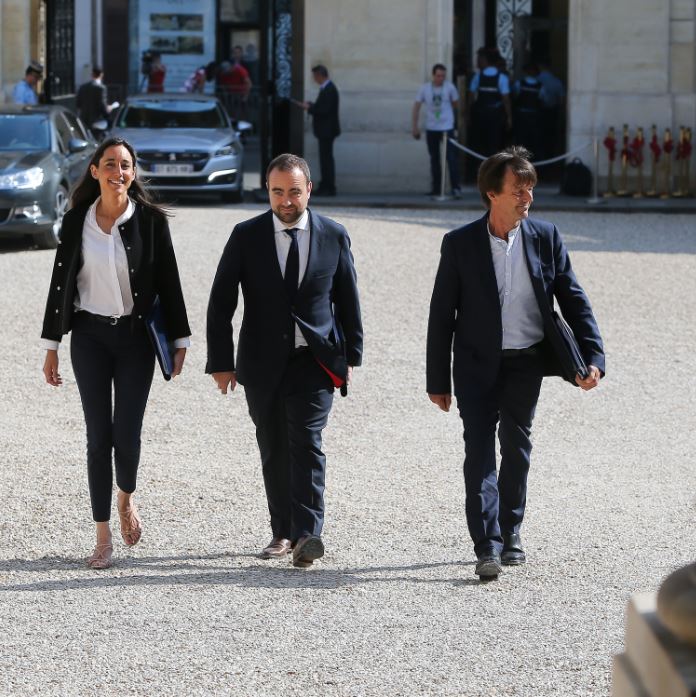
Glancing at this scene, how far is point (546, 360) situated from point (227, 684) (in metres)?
Answer: 2.07

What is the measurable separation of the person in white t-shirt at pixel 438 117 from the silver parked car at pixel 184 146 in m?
2.66

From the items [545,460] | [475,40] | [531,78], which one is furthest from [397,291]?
[475,40]

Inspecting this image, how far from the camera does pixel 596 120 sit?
23531mm

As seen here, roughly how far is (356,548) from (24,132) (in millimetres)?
11747

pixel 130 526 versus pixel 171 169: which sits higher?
pixel 171 169

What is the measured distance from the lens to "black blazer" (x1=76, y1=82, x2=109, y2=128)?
2678 centimetres

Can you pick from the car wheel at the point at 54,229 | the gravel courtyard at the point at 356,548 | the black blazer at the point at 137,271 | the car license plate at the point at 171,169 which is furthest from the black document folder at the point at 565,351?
the car license plate at the point at 171,169

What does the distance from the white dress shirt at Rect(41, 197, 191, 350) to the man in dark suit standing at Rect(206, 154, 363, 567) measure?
0.36 m

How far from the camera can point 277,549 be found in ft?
21.2

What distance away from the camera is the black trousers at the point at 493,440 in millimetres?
6180

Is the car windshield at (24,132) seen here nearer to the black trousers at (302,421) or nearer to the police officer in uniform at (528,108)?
the police officer in uniform at (528,108)

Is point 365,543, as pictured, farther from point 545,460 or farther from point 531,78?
point 531,78

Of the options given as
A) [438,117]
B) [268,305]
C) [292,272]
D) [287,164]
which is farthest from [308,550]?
[438,117]

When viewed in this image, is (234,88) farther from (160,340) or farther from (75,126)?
(160,340)
